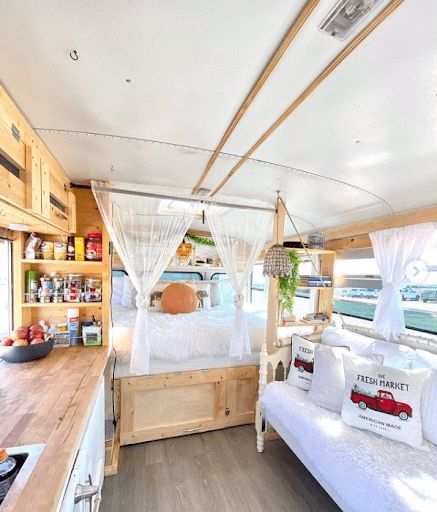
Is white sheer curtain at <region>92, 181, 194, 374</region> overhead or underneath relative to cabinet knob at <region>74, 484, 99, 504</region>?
overhead

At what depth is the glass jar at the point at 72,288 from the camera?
6.31 ft

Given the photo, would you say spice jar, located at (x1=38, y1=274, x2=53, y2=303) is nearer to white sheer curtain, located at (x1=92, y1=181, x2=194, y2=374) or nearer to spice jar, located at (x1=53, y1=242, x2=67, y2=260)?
spice jar, located at (x1=53, y1=242, x2=67, y2=260)

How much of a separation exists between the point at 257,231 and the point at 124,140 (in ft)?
4.76

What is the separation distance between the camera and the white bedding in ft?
3.76

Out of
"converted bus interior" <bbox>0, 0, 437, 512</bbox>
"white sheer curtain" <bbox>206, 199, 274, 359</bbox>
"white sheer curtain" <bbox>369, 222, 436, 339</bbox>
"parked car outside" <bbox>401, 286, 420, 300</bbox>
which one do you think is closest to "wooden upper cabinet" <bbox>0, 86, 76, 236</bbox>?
"converted bus interior" <bbox>0, 0, 437, 512</bbox>

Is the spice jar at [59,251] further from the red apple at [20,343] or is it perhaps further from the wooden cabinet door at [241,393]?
the wooden cabinet door at [241,393]

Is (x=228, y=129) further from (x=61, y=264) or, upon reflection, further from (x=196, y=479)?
(x=196, y=479)

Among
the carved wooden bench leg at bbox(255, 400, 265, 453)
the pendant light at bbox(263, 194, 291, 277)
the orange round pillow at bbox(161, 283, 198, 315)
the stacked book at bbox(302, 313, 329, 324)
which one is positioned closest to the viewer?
the pendant light at bbox(263, 194, 291, 277)

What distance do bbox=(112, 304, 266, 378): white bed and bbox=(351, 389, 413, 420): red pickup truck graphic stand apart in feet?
3.48

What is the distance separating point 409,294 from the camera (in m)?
2.44

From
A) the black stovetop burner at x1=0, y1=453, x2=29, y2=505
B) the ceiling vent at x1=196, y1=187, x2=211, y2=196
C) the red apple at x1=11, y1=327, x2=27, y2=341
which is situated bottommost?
the black stovetop burner at x1=0, y1=453, x2=29, y2=505

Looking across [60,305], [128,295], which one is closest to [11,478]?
[60,305]

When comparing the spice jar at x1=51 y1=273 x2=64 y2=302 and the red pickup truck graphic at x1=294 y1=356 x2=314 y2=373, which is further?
the red pickup truck graphic at x1=294 y1=356 x2=314 y2=373

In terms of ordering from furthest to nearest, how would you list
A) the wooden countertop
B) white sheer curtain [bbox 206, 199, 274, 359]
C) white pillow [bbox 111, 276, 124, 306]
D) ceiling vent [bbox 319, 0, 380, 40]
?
white pillow [bbox 111, 276, 124, 306], white sheer curtain [bbox 206, 199, 274, 359], the wooden countertop, ceiling vent [bbox 319, 0, 380, 40]
